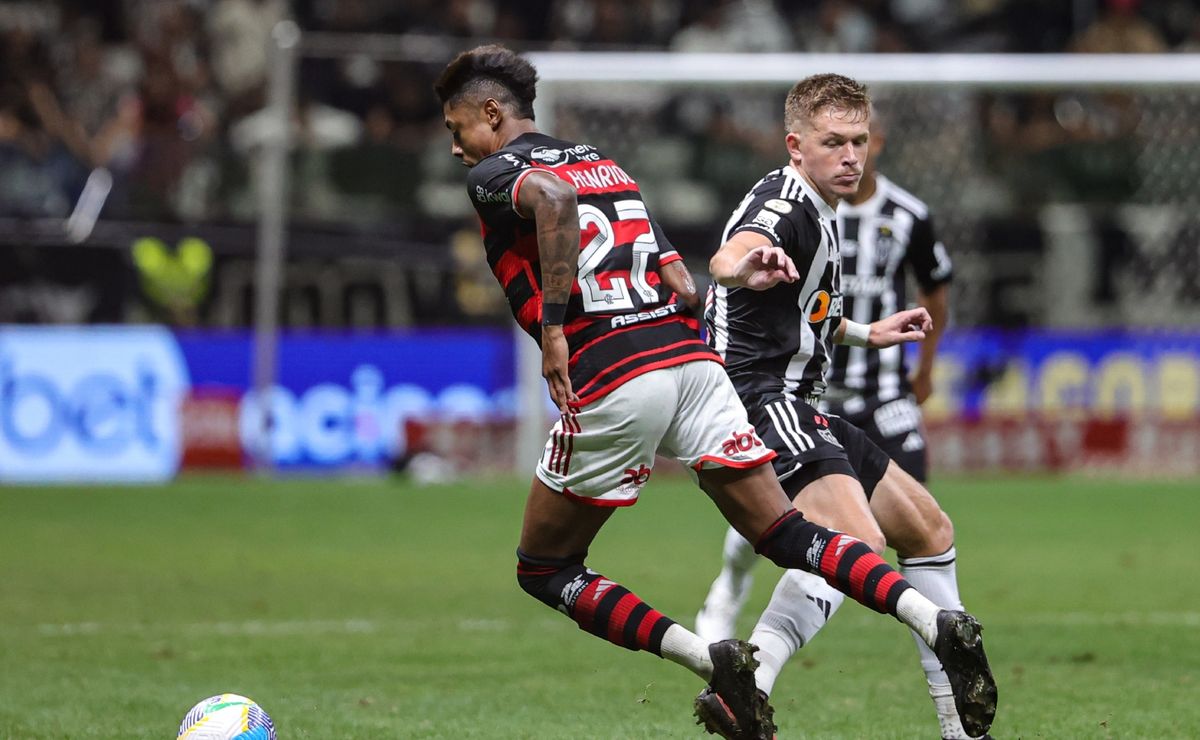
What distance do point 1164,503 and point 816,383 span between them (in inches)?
387

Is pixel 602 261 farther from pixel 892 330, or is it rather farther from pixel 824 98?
pixel 892 330

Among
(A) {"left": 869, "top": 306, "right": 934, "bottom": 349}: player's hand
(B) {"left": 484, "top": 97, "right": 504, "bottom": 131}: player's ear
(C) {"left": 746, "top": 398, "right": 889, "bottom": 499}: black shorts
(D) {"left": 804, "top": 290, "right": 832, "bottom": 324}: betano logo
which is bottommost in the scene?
(C) {"left": 746, "top": 398, "right": 889, "bottom": 499}: black shorts

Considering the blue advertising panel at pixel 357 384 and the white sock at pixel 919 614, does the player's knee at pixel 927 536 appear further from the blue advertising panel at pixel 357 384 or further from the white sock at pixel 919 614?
the blue advertising panel at pixel 357 384

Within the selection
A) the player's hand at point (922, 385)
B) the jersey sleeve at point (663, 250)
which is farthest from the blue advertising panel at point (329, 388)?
the jersey sleeve at point (663, 250)

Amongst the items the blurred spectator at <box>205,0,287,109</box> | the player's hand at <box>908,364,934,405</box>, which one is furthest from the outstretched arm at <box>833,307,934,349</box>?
the blurred spectator at <box>205,0,287,109</box>

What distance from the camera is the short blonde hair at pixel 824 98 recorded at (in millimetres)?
5953

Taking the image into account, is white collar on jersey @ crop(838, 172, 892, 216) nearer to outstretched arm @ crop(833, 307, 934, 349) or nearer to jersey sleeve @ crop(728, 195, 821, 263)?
outstretched arm @ crop(833, 307, 934, 349)

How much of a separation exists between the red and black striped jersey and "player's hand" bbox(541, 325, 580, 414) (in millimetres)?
73

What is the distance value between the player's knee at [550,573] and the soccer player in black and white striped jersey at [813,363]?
646 millimetres

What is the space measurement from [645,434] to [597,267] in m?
0.55

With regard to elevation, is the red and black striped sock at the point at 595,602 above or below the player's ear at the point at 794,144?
below

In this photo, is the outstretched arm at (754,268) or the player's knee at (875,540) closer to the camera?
the outstretched arm at (754,268)

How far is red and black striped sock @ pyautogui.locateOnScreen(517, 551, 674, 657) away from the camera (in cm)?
562

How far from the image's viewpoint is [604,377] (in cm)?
556
